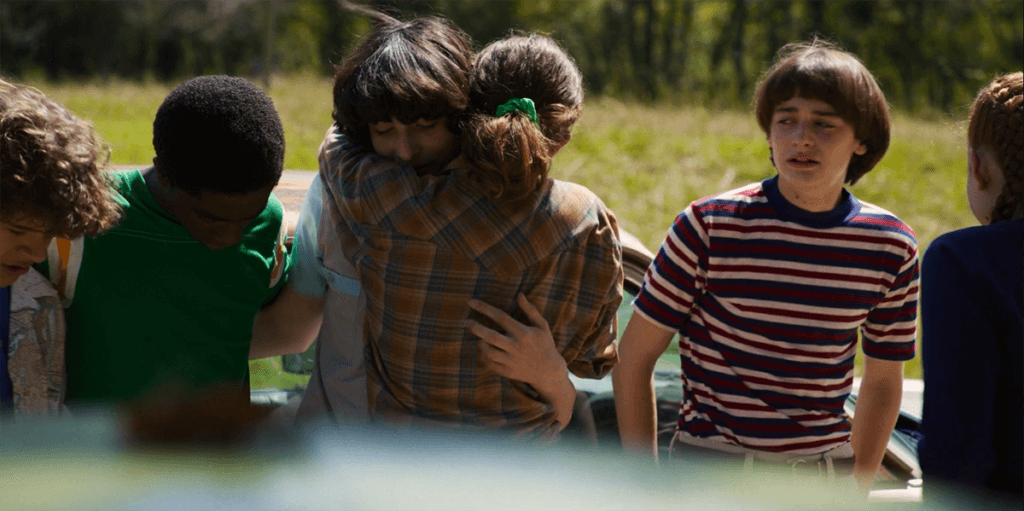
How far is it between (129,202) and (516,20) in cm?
1187

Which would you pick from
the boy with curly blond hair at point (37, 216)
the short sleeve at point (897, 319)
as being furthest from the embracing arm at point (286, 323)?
the short sleeve at point (897, 319)

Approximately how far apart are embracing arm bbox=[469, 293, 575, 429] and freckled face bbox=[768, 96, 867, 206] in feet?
2.01

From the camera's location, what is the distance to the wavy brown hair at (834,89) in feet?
6.38

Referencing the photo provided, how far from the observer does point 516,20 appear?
13211mm

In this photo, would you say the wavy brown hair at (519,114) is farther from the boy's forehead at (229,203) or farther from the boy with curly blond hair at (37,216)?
the boy with curly blond hair at (37,216)

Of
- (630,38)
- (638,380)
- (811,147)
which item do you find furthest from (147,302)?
(630,38)

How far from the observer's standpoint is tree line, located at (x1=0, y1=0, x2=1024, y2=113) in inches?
482

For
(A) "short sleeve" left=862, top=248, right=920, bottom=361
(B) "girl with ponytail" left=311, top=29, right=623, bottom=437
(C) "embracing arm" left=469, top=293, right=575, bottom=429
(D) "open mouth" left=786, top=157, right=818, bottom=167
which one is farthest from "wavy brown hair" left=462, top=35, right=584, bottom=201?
(A) "short sleeve" left=862, top=248, right=920, bottom=361

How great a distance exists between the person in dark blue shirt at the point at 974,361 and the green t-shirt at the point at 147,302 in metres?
1.23

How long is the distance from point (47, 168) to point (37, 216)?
0.26 feet

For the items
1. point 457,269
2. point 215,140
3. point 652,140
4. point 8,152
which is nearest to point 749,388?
point 457,269

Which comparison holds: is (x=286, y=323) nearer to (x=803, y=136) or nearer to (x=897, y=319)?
(x=803, y=136)

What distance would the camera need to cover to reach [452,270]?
1.67m

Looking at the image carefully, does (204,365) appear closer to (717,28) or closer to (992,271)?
(992,271)
